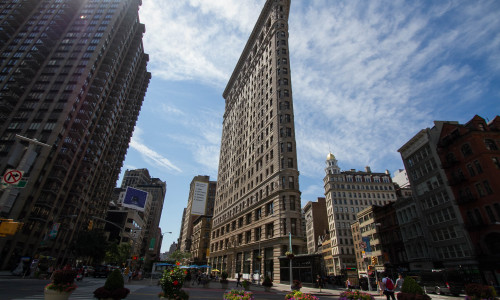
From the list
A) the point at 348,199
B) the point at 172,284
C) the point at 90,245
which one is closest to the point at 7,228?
the point at 172,284

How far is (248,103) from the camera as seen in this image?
7038cm

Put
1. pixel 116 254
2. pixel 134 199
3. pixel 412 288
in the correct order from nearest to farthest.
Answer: pixel 412 288
pixel 134 199
pixel 116 254

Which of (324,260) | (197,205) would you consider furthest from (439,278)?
(324,260)

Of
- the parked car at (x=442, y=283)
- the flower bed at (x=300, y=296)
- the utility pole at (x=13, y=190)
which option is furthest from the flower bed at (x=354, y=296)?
the parked car at (x=442, y=283)

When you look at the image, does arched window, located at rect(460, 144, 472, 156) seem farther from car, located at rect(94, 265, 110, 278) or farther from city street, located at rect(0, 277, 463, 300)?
car, located at rect(94, 265, 110, 278)

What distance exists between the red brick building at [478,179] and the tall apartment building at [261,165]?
28448mm

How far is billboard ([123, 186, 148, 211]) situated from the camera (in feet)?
164

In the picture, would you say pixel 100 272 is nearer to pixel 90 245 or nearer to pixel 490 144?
pixel 90 245

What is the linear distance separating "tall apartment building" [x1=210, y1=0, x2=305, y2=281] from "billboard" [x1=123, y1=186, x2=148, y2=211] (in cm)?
2136

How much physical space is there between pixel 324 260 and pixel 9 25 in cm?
14505

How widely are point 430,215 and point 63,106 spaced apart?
9112 cm

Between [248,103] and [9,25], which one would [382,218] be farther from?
[9,25]

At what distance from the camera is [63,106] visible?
66.1 m

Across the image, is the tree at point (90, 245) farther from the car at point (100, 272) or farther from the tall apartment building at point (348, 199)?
the tall apartment building at point (348, 199)
